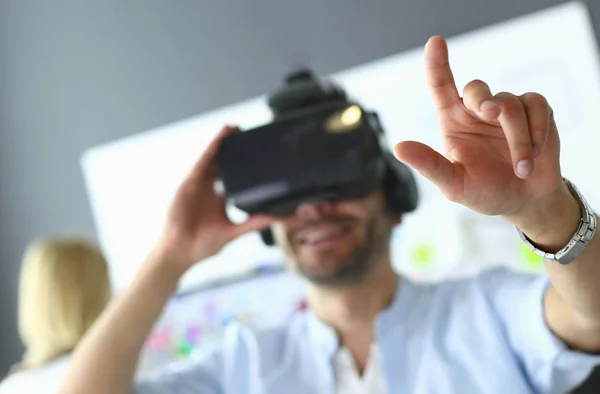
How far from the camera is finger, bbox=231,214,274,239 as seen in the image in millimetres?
946

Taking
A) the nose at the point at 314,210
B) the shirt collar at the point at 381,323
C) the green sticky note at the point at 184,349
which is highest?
the nose at the point at 314,210

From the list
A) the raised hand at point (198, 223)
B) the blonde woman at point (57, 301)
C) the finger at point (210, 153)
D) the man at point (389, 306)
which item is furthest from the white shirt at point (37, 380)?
the finger at point (210, 153)

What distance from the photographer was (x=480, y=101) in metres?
0.47

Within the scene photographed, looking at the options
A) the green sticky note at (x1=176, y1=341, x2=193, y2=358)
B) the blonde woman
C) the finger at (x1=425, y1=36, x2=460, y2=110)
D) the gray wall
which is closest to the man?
the finger at (x1=425, y1=36, x2=460, y2=110)

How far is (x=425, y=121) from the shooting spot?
124 centimetres

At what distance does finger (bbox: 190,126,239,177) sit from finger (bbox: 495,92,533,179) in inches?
20.8

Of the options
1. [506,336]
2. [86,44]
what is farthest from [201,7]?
[506,336]

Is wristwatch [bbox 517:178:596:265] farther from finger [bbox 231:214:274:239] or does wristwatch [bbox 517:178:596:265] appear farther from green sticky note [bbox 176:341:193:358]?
green sticky note [bbox 176:341:193:358]

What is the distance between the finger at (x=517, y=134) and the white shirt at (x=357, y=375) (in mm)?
504

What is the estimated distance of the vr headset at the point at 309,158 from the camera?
0.85 meters

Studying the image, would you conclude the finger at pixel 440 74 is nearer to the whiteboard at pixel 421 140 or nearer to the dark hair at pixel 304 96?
the dark hair at pixel 304 96

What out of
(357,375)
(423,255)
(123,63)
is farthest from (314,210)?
(123,63)

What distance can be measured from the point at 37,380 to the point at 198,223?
353 mm

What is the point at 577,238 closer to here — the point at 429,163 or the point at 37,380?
the point at 429,163
